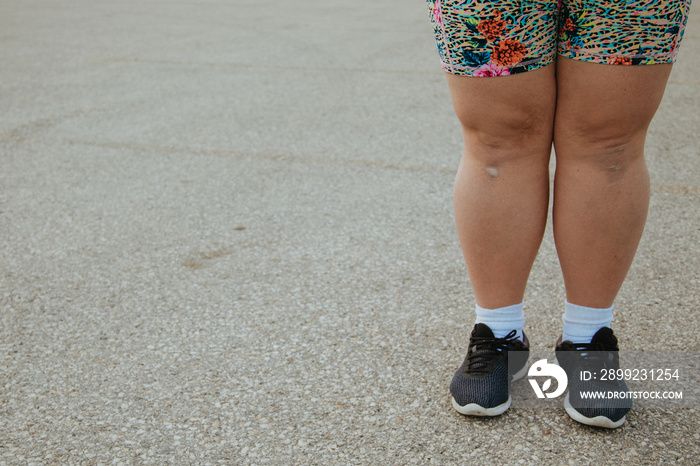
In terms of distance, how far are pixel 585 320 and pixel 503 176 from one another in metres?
0.43

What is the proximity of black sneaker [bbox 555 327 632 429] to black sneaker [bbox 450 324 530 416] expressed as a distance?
128 mm

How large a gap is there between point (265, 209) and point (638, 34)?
76.7 inches

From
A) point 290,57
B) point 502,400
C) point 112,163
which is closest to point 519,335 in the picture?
point 502,400

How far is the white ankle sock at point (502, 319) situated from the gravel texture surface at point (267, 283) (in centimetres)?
21

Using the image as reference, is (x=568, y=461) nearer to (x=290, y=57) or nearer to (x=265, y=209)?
(x=265, y=209)

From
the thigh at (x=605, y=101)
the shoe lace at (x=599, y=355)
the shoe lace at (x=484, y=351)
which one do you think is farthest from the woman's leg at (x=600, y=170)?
the shoe lace at (x=484, y=351)

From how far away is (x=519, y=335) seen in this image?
5.89 ft

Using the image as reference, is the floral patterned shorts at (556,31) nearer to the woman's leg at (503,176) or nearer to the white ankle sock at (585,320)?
the woman's leg at (503,176)

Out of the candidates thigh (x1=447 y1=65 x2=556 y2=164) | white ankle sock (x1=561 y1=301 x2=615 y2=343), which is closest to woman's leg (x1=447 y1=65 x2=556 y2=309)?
thigh (x1=447 y1=65 x2=556 y2=164)

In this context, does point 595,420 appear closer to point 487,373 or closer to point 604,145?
point 487,373

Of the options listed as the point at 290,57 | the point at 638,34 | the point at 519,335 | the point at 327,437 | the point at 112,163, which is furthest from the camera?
the point at 290,57

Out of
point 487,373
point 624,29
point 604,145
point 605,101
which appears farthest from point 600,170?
point 487,373

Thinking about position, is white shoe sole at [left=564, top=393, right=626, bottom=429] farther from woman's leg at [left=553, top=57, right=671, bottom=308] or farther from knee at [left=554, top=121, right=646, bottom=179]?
knee at [left=554, top=121, right=646, bottom=179]

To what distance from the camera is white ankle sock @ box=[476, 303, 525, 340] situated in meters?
1.74
